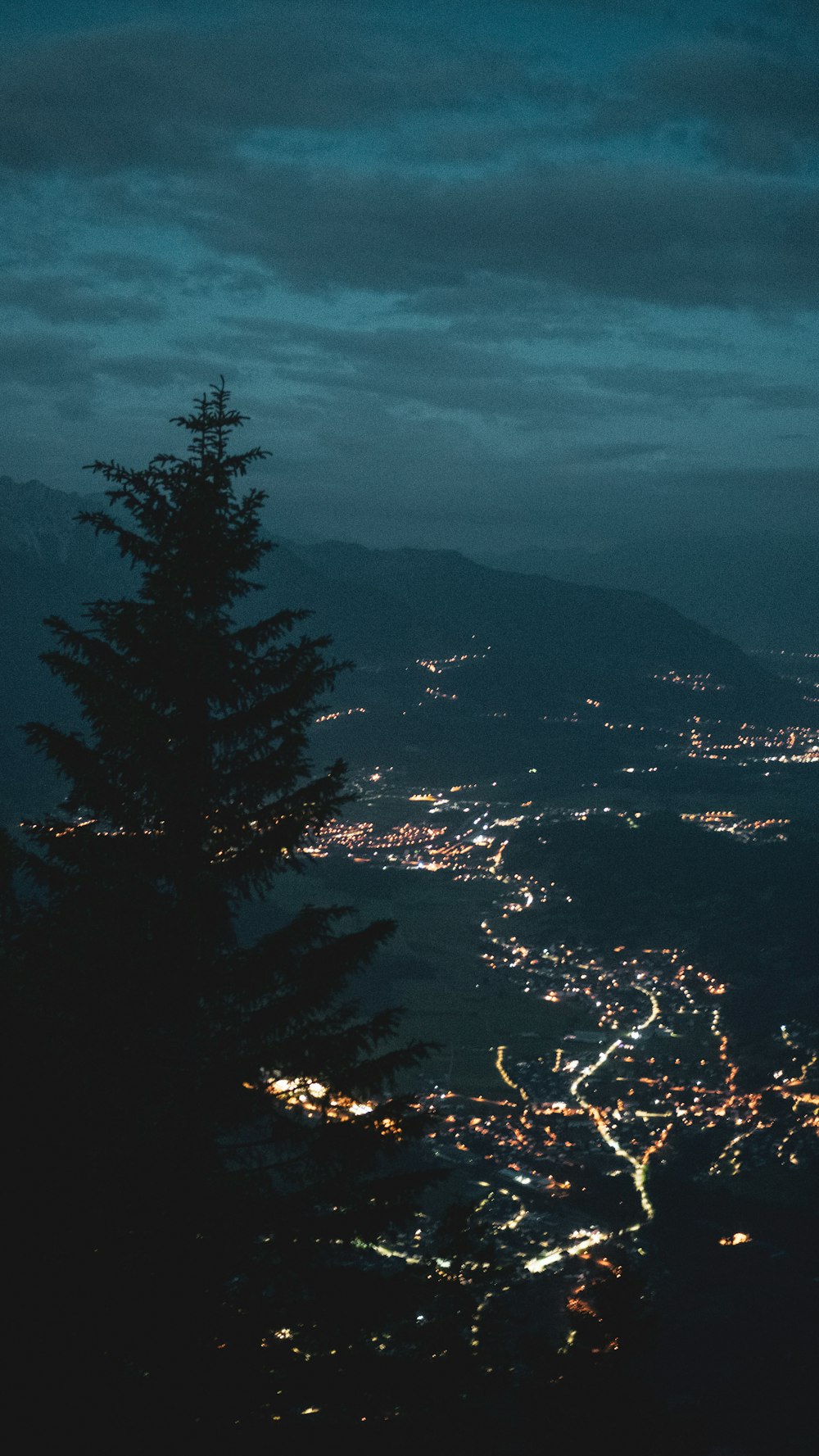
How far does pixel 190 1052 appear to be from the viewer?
12.7m

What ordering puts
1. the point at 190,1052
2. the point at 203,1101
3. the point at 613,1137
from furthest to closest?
the point at 613,1137 < the point at 190,1052 < the point at 203,1101

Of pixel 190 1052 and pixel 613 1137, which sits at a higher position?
pixel 190 1052

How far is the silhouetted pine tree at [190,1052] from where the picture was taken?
10406 millimetres

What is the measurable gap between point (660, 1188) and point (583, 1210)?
21.7ft

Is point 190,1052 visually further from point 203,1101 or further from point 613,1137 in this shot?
point 613,1137

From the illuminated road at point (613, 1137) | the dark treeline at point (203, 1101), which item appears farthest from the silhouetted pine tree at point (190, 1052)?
the illuminated road at point (613, 1137)

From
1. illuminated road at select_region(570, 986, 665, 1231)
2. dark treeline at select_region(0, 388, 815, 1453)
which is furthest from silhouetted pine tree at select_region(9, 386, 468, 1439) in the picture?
illuminated road at select_region(570, 986, 665, 1231)

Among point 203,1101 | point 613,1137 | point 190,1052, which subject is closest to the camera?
point 203,1101

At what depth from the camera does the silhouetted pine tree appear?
1041cm

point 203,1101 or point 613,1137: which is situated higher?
point 203,1101

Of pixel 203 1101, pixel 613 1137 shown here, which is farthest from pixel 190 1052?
pixel 613 1137

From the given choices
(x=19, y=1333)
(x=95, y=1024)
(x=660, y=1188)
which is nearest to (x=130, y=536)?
(x=95, y=1024)

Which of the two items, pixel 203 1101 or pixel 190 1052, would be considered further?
pixel 190 1052

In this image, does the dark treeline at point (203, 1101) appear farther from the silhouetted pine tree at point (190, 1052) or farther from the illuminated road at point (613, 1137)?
the illuminated road at point (613, 1137)
